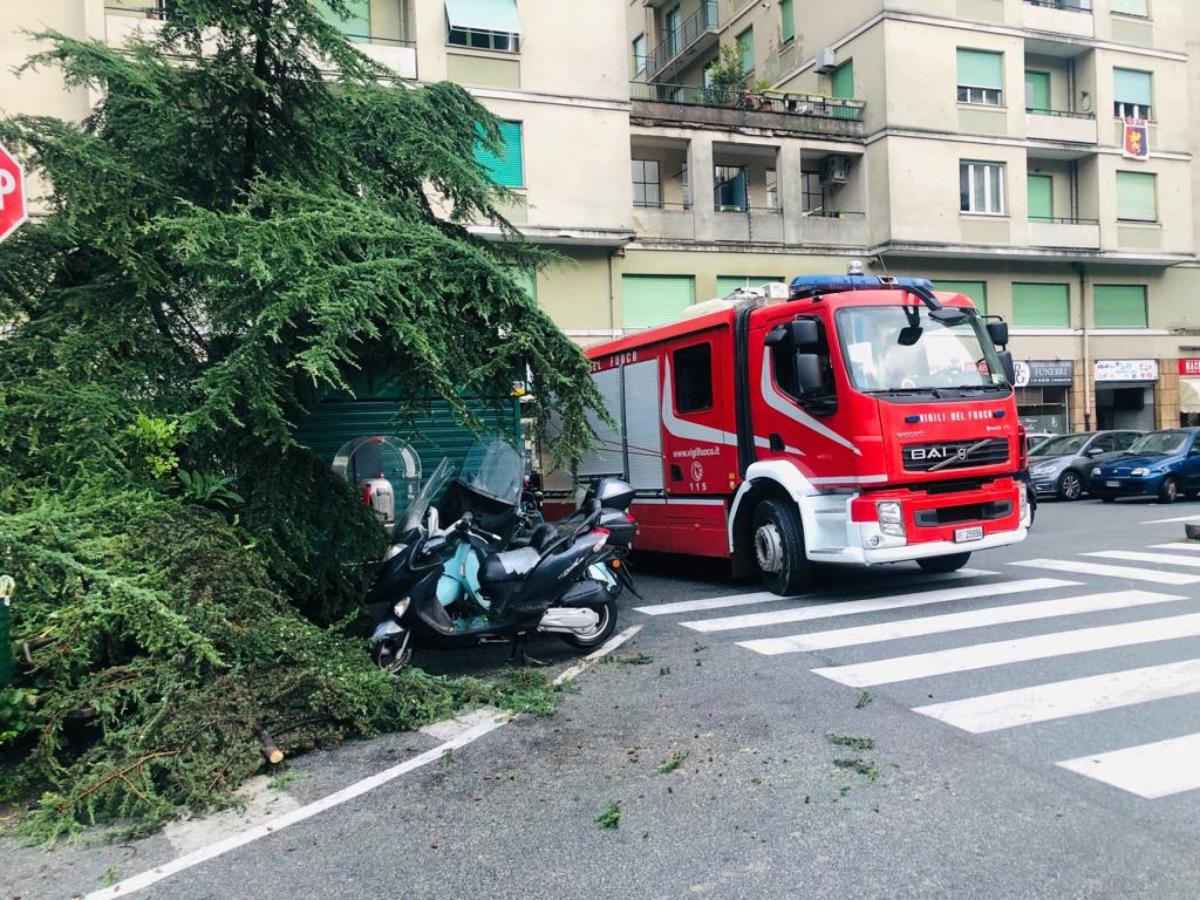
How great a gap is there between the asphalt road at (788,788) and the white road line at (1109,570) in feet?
7.31

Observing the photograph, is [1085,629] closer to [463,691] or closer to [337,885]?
[463,691]

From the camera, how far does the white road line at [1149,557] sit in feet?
33.1

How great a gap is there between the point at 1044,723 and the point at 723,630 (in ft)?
9.95

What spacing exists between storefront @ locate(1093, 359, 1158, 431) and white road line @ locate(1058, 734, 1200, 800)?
28.1 metres

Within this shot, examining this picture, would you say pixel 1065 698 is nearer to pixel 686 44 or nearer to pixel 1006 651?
pixel 1006 651

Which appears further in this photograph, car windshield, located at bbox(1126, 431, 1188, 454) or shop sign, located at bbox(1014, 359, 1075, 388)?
shop sign, located at bbox(1014, 359, 1075, 388)

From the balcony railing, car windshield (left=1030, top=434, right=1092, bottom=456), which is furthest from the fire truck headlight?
the balcony railing

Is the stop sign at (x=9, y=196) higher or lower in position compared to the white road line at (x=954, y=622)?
higher

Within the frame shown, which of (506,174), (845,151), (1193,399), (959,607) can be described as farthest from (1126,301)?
(959,607)

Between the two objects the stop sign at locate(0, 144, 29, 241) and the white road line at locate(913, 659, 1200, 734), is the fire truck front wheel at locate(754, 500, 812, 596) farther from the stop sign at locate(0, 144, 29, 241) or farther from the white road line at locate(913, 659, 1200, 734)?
the stop sign at locate(0, 144, 29, 241)

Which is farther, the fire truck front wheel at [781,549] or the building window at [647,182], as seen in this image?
the building window at [647,182]

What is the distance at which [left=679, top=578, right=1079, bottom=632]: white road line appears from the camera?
790 cm

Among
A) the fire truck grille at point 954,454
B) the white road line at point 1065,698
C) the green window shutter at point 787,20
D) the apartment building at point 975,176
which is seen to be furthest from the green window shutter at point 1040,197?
the white road line at point 1065,698

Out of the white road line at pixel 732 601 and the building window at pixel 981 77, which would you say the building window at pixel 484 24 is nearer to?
the building window at pixel 981 77
